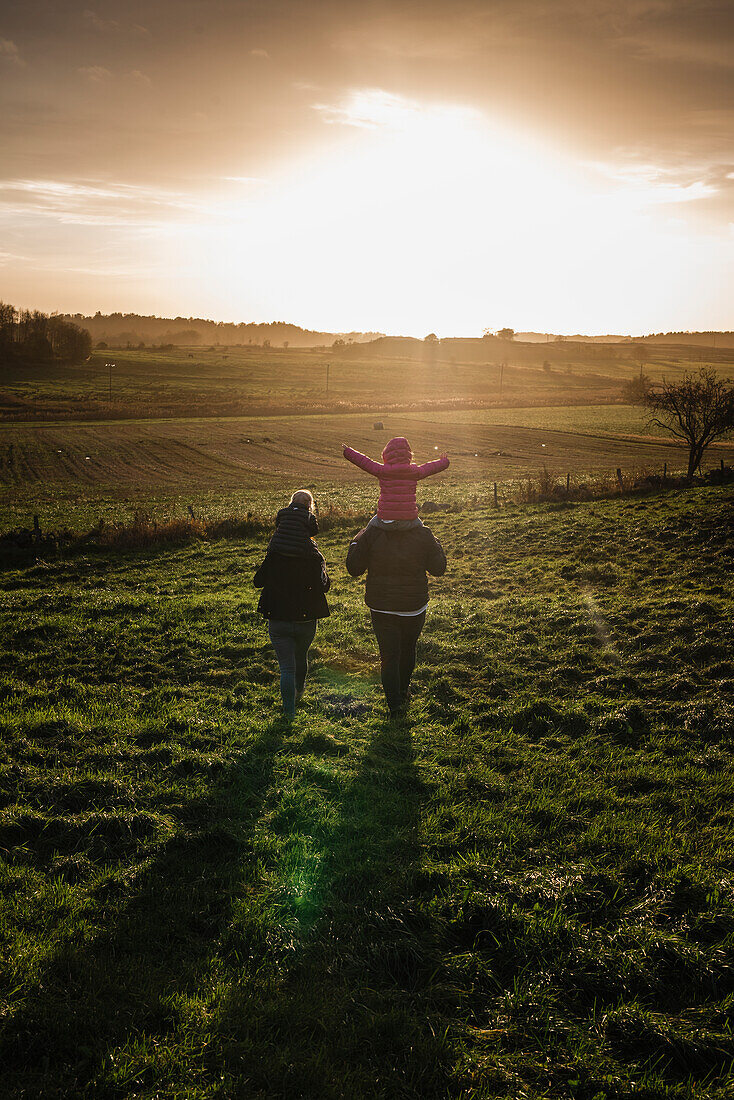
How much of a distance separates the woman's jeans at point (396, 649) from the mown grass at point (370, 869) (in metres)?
0.40

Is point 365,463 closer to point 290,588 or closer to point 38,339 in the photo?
point 290,588

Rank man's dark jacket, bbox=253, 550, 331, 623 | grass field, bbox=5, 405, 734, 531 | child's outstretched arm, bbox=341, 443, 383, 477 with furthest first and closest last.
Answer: grass field, bbox=5, 405, 734, 531, child's outstretched arm, bbox=341, 443, 383, 477, man's dark jacket, bbox=253, 550, 331, 623

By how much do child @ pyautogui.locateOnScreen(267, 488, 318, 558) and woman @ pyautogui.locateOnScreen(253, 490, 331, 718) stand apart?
0.01 meters

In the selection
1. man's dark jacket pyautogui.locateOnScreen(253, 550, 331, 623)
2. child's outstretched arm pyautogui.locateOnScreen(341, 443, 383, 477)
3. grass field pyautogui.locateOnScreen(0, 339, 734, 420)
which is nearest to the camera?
man's dark jacket pyautogui.locateOnScreen(253, 550, 331, 623)

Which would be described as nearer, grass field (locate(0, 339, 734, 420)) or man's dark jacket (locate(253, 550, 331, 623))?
man's dark jacket (locate(253, 550, 331, 623))

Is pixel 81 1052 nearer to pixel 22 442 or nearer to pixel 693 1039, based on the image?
pixel 693 1039

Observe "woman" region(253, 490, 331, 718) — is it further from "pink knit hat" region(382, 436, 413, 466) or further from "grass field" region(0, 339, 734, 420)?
"grass field" region(0, 339, 734, 420)

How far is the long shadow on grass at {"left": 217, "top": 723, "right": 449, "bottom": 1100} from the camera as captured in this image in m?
3.35

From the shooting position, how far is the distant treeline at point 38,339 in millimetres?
114500

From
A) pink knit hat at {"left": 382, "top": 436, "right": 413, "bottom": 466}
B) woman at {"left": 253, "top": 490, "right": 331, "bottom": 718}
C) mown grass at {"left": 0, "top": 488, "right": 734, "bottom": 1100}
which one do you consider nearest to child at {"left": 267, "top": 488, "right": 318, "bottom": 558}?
woman at {"left": 253, "top": 490, "right": 331, "bottom": 718}

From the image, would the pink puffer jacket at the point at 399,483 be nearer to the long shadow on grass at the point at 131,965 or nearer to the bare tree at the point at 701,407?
the long shadow on grass at the point at 131,965

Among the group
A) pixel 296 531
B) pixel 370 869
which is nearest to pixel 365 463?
pixel 296 531

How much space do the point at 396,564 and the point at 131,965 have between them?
15.1ft

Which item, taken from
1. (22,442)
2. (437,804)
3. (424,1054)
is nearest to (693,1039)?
(424,1054)
